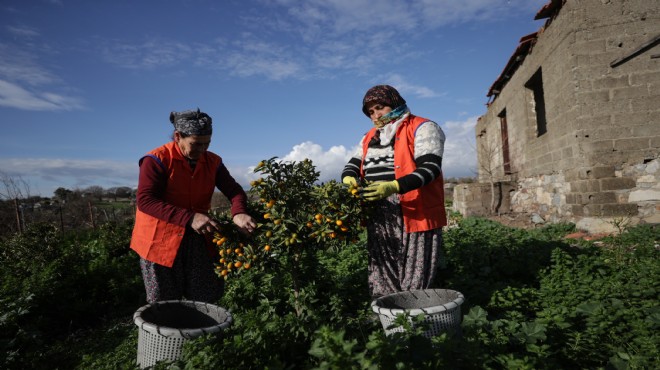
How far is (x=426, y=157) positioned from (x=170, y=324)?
1997mm

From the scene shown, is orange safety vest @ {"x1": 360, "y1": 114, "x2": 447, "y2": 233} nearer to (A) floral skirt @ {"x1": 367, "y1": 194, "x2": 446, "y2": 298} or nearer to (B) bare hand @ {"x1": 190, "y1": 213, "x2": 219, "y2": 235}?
(A) floral skirt @ {"x1": 367, "y1": 194, "x2": 446, "y2": 298}

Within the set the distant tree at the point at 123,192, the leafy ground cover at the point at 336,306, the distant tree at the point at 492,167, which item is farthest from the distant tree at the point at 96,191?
the distant tree at the point at 492,167

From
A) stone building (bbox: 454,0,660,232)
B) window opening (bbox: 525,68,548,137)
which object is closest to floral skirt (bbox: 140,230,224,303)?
stone building (bbox: 454,0,660,232)

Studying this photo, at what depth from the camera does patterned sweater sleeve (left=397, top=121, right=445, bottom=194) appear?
8.20ft

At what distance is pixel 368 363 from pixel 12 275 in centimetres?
568

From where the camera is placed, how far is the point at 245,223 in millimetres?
2609

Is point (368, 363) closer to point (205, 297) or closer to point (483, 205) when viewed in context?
point (205, 297)

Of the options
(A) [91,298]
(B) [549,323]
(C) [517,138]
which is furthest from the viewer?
(C) [517,138]

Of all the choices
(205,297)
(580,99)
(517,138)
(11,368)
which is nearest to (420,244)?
(205,297)

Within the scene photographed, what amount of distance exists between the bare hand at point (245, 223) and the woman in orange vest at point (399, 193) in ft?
2.31

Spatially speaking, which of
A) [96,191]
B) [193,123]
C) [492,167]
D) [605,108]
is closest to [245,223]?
[193,123]

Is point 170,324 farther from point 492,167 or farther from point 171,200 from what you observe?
point 492,167

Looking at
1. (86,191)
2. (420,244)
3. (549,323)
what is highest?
(86,191)

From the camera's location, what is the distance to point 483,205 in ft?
32.8
